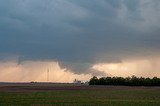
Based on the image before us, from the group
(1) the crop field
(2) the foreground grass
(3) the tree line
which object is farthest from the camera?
(3) the tree line

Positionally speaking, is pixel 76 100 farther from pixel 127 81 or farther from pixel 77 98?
pixel 127 81

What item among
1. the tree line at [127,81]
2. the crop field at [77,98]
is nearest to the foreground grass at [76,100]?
the crop field at [77,98]

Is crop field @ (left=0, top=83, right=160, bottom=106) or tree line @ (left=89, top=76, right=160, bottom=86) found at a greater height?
tree line @ (left=89, top=76, right=160, bottom=86)

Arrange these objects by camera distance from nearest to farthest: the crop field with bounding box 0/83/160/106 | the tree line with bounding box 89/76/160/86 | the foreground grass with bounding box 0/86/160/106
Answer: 1. the foreground grass with bounding box 0/86/160/106
2. the crop field with bounding box 0/83/160/106
3. the tree line with bounding box 89/76/160/86

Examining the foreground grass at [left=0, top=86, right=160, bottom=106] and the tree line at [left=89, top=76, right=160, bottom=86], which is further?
the tree line at [left=89, top=76, right=160, bottom=86]

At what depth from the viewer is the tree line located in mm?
138500

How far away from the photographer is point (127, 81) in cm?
14125

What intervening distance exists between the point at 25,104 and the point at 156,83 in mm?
90990

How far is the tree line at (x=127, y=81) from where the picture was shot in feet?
454

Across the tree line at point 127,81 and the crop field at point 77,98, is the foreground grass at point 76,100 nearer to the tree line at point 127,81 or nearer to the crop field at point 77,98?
the crop field at point 77,98

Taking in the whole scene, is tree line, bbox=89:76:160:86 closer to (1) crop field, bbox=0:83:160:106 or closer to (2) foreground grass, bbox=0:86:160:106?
(1) crop field, bbox=0:83:160:106

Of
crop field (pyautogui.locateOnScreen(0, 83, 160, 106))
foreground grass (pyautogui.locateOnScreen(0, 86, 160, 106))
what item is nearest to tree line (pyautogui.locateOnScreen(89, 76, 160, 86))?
crop field (pyautogui.locateOnScreen(0, 83, 160, 106))

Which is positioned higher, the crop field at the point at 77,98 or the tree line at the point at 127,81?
the tree line at the point at 127,81

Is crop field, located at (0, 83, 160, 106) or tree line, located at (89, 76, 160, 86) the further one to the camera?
tree line, located at (89, 76, 160, 86)
